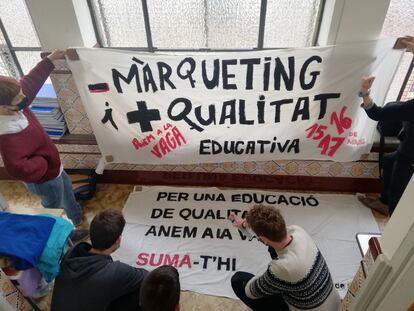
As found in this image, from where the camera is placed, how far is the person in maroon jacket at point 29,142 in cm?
169

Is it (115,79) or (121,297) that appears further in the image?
(115,79)

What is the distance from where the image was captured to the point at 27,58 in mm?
2453

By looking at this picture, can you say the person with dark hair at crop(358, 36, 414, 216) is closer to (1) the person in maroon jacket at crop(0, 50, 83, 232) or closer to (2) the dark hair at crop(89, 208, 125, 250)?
(2) the dark hair at crop(89, 208, 125, 250)

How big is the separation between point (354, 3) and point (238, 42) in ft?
2.55

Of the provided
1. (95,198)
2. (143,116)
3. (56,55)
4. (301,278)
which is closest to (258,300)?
(301,278)

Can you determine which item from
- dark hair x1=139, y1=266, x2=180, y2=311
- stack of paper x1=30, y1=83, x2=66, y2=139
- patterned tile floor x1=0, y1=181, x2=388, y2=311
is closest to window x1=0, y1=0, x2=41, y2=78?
stack of paper x1=30, y1=83, x2=66, y2=139

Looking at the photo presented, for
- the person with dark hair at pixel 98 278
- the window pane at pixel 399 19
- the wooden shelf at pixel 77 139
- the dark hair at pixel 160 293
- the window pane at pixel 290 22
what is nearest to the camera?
the dark hair at pixel 160 293

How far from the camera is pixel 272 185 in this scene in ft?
8.90

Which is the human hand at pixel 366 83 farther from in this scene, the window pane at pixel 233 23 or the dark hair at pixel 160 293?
the dark hair at pixel 160 293

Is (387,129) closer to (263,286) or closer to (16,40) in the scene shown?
(263,286)

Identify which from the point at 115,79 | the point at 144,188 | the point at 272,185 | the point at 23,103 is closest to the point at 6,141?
the point at 23,103

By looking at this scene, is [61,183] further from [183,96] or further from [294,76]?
[294,76]

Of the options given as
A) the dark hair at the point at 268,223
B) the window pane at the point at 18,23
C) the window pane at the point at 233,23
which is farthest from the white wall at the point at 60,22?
the dark hair at the point at 268,223

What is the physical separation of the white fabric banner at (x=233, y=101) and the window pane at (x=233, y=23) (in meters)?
0.28
